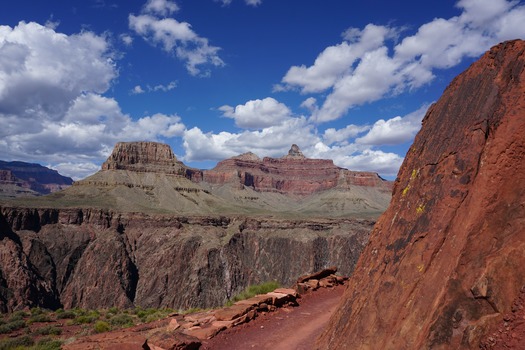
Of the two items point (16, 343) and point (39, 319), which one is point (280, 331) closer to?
point (16, 343)

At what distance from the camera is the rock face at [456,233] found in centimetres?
598

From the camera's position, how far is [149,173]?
159 meters

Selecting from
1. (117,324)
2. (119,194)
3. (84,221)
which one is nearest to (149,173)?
(119,194)

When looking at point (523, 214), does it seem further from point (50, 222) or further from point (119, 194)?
point (119, 194)

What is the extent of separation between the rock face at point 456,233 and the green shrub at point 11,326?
18.9 metres

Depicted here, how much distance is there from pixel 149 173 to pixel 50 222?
218ft

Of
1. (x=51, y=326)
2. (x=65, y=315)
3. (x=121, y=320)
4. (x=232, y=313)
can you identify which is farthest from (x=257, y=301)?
(x=65, y=315)

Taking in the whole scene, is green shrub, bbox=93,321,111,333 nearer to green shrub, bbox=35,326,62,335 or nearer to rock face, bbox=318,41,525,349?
green shrub, bbox=35,326,62,335

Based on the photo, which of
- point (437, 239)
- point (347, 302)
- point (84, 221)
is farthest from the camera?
point (84, 221)

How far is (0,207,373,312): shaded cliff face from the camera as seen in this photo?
81.3 m

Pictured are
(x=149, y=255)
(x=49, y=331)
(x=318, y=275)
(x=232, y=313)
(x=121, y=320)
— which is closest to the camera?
(x=232, y=313)

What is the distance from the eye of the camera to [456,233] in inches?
274

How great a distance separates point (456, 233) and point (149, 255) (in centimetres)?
9705

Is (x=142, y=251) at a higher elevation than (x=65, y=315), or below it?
below
